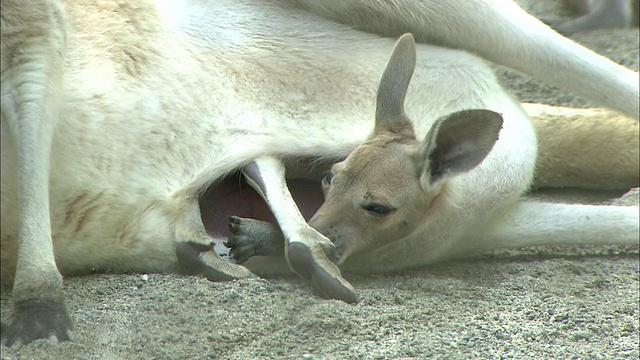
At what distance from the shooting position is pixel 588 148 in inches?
147

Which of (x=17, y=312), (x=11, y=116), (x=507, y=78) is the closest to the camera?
(x=17, y=312)

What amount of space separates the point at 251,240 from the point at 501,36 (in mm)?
1152

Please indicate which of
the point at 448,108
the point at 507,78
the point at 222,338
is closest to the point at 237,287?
the point at 222,338

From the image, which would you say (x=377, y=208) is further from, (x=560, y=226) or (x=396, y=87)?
(x=560, y=226)

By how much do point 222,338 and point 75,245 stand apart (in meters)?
0.64

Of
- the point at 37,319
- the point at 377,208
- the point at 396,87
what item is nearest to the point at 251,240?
the point at 377,208

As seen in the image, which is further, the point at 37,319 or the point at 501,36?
the point at 501,36

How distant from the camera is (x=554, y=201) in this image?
3.75 m

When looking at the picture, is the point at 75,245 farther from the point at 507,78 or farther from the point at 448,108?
the point at 507,78

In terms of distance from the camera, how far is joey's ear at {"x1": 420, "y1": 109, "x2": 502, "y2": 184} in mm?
2719

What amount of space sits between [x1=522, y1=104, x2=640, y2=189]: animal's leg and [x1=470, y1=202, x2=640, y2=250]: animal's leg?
1.27 ft

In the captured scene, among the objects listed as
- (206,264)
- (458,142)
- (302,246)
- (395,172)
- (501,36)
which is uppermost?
(501,36)

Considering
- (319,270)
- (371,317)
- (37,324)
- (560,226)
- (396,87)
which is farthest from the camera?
(560,226)

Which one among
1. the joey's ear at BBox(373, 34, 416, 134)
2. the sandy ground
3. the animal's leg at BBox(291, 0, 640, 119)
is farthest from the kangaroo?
the joey's ear at BBox(373, 34, 416, 134)
